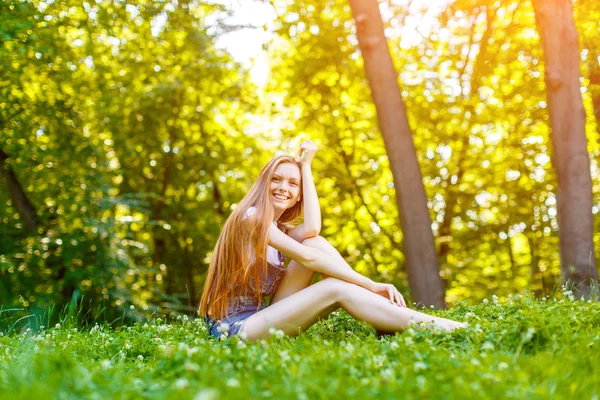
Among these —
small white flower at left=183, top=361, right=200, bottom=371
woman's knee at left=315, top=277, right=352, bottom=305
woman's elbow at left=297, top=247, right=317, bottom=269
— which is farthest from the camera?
woman's elbow at left=297, top=247, right=317, bottom=269

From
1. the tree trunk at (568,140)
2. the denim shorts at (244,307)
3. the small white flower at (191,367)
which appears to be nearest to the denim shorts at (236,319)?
the denim shorts at (244,307)

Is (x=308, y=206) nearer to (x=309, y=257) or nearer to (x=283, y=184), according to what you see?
(x=283, y=184)

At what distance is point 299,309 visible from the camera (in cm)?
462

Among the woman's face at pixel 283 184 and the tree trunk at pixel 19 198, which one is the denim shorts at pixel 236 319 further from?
the tree trunk at pixel 19 198

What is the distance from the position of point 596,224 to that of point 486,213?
2.80 meters

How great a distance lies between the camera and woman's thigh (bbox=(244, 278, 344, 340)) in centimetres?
462

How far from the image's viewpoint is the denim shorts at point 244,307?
4853mm

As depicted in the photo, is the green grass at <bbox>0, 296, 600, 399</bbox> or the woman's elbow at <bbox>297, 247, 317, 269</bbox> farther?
the woman's elbow at <bbox>297, 247, 317, 269</bbox>

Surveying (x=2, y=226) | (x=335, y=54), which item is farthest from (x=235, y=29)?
(x=2, y=226)

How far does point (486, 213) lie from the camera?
50.1 ft

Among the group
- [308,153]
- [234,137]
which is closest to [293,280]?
[308,153]

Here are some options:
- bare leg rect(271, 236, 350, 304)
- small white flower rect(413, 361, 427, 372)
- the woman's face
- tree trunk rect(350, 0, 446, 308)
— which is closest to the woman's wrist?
bare leg rect(271, 236, 350, 304)

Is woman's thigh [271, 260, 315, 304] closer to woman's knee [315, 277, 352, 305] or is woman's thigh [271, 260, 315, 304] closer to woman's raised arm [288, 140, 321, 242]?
woman's raised arm [288, 140, 321, 242]

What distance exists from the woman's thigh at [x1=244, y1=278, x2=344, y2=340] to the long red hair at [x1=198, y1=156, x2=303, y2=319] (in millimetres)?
377
